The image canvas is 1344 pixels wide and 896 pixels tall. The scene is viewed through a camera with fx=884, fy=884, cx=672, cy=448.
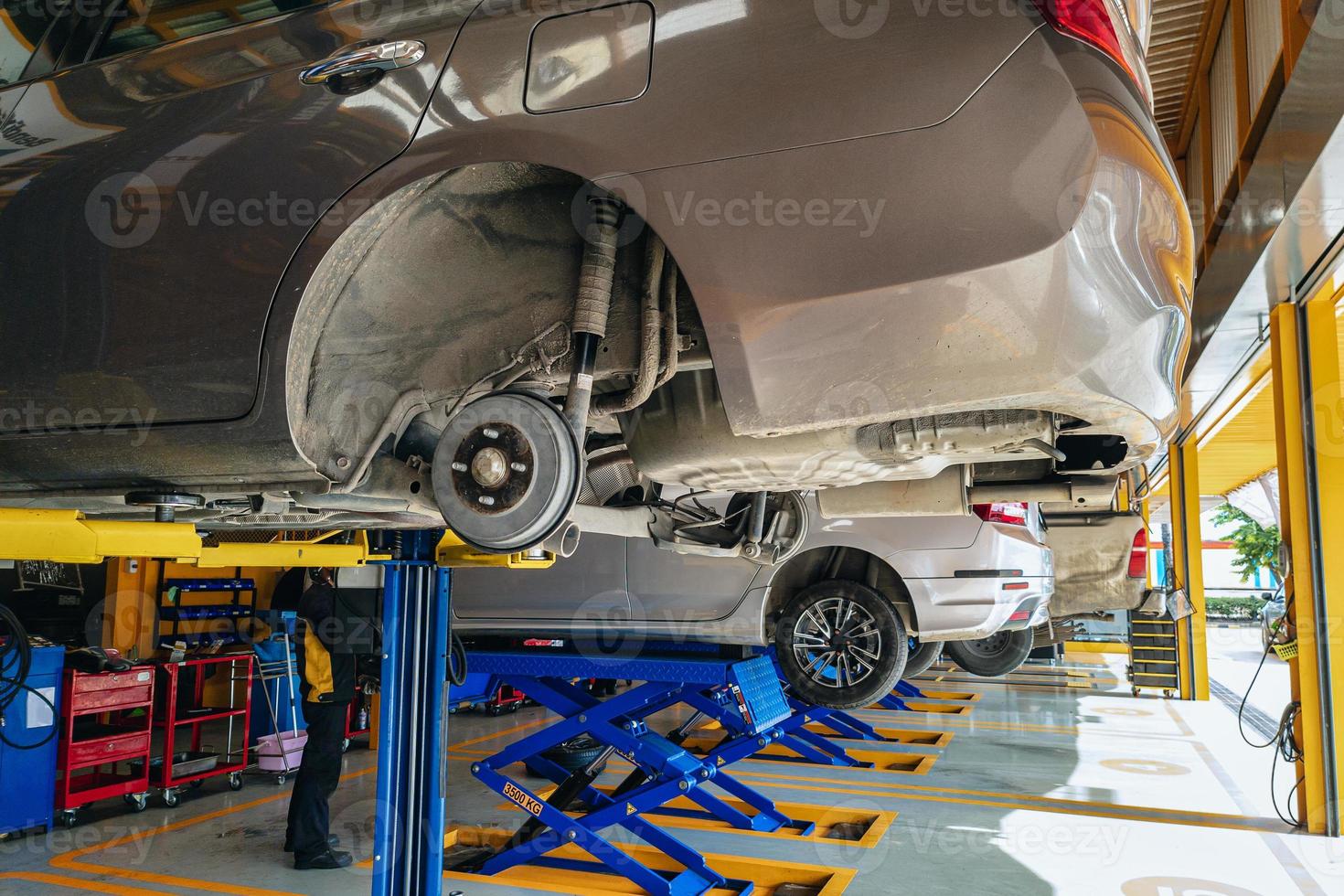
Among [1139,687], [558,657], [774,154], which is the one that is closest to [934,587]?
[558,657]

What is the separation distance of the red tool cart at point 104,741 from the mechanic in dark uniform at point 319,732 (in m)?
1.53

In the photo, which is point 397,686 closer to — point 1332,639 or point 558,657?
point 558,657

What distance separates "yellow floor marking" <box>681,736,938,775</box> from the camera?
6.21m

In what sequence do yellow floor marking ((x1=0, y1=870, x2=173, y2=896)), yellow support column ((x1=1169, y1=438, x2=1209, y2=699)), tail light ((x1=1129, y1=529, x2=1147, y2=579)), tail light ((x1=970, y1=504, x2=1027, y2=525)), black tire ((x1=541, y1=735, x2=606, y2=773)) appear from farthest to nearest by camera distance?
yellow support column ((x1=1169, y1=438, x2=1209, y2=699)) < tail light ((x1=1129, y1=529, x2=1147, y2=579)) < black tire ((x1=541, y1=735, x2=606, y2=773)) < tail light ((x1=970, y1=504, x2=1027, y2=525)) < yellow floor marking ((x1=0, y1=870, x2=173, y2=896))

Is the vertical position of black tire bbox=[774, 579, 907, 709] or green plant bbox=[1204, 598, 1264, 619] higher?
black tire bbox=[774, 579, 907, 709]

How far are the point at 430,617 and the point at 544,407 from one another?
1.84 m

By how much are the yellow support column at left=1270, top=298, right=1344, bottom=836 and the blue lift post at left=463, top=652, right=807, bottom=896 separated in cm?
333

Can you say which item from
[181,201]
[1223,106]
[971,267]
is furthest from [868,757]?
[181,201]

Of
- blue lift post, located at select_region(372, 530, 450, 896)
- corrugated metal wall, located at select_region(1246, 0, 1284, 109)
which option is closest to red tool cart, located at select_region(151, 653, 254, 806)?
blue lift post, located at select_region(372, 530, 450, 896)

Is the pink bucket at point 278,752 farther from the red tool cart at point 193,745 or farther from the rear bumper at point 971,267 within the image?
the rear bumper at point 971,267

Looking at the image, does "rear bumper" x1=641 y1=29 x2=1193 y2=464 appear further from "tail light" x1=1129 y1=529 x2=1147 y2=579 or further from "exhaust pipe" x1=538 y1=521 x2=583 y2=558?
"tail light" x1=1129 y1=529 x2=1147 y2=579

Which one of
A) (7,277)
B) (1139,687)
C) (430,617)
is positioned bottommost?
(1139,687)

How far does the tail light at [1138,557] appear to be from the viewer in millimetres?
7129

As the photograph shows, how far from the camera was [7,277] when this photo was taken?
1.76m
